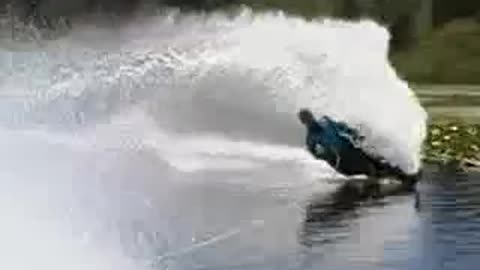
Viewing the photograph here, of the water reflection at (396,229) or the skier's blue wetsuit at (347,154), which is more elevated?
the water reflection at (396,229)

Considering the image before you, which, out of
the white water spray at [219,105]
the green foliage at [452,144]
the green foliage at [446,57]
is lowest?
the green foliage at [446,57]

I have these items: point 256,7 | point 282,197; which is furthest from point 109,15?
point 282,197

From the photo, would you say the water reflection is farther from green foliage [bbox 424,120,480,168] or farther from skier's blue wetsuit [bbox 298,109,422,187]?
green foliage [bbox 424,120,480,168]

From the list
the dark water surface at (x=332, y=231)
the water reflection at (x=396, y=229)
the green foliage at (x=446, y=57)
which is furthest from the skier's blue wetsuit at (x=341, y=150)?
the green foliage at (x=446, y=57)

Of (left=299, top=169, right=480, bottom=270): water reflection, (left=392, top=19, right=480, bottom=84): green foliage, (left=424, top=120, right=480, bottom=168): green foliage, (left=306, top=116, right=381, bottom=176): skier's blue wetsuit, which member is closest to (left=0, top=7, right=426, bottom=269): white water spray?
(left=306, top=116, right=381, bottom=176): skier's blue wetsuit

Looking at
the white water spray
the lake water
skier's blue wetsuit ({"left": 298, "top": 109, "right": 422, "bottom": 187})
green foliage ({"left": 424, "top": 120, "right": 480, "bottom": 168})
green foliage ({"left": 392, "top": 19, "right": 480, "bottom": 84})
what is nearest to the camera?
the lake water

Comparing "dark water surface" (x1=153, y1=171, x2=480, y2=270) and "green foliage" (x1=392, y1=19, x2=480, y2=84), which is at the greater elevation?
"dark water surface" (x1=153, y1=171, x2=480, y2=270)

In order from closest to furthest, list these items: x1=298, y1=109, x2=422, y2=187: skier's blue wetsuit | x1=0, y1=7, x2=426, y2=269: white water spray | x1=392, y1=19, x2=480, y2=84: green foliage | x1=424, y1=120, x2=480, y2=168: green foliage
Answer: x1=298, y1=109, x2=422, y2=187: skier's blue wetsuit
x1=0, y1=7, x2=426, y2=269: white water spray
x1=424, y1=120, x2=480, y2=168: green foliage
x1=392, y1=19, x2=480, y2=84: green foliage

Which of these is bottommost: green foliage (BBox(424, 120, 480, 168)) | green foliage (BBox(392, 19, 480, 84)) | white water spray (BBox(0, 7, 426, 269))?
green foliage (BBox(392, 19, 480, 84))

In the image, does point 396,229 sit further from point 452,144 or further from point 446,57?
point 446,57

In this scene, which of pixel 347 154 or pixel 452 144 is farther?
pixel 452 144

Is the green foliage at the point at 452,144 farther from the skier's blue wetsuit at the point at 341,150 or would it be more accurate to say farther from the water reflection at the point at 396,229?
the water reflection at the point at 396,229

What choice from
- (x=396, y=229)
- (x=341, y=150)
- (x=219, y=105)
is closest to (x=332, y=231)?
(x=396, y=229)

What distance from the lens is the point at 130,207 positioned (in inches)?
804
